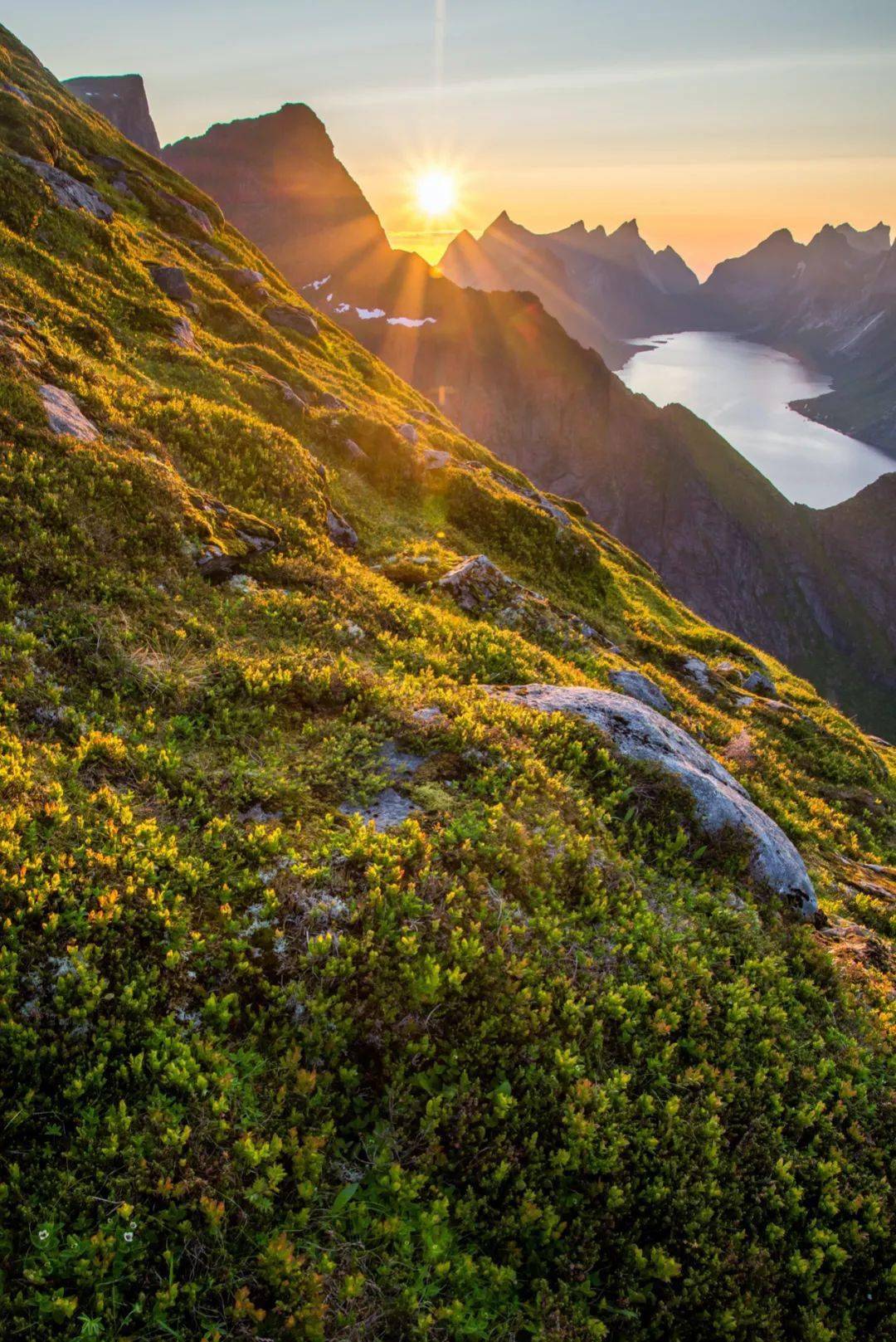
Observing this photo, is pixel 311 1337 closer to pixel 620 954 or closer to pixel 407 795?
pixel 620 954

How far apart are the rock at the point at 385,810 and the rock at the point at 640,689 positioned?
9679mm

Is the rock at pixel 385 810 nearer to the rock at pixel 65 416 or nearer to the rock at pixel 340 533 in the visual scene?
the rock at pixel 65 416

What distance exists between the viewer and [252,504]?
16469 millimetres

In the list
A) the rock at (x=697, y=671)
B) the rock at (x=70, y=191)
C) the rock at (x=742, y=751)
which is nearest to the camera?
the rock at (x=742, y=751)

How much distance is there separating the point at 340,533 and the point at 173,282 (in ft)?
70.5

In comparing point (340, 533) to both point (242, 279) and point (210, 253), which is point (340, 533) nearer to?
point (242, 279)

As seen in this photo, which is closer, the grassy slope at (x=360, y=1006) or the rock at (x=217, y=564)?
the grassy slope at (x=360, y=1006)

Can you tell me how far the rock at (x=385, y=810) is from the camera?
8.27 metres

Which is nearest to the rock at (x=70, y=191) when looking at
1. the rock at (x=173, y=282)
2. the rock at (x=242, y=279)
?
the rock at (x=173, y=282)

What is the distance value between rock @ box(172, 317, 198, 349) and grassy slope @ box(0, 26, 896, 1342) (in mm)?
13865

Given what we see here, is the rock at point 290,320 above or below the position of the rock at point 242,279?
below

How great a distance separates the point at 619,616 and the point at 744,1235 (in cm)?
2378

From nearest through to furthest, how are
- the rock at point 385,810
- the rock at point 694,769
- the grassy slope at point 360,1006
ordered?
the grassy slope at point 360,1006 → the rock at point 385,810 → the rock at point 694,769

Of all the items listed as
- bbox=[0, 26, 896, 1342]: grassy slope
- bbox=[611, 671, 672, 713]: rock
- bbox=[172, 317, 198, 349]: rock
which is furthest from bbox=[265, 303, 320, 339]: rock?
bbox=[611, 671, 672, 713]: rock
